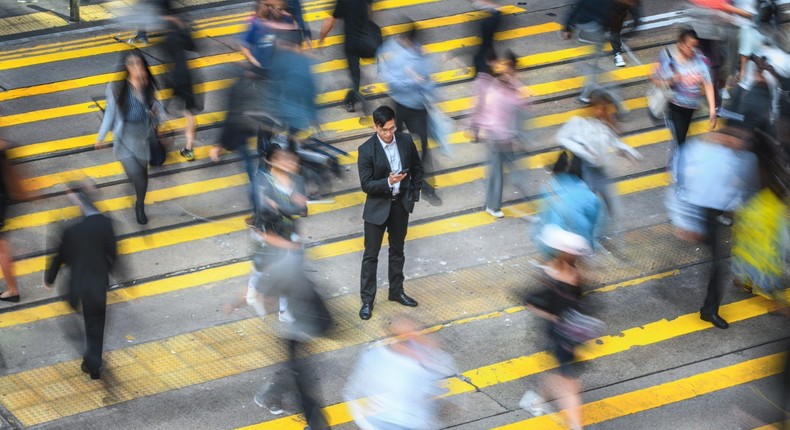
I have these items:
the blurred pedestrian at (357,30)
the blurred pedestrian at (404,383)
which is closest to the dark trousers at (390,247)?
the blurred pedestrian at (404,383)

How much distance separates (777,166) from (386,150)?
333cm

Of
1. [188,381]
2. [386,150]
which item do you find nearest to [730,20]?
[386,150]

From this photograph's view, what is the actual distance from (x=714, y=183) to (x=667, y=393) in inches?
71.9

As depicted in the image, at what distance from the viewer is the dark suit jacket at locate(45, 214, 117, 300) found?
941cm

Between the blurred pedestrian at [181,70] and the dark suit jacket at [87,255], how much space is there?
4035 millimetres

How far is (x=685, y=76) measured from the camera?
39.4 feet

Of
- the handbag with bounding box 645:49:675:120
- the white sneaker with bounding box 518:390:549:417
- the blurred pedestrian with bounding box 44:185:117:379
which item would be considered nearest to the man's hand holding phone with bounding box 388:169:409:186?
the white sneaker with bounding box 518:390:549:417

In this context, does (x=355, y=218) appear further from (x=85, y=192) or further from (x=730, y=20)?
(x=730, y=20)

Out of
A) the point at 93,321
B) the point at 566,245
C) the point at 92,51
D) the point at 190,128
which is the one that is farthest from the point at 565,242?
the point at 92,51

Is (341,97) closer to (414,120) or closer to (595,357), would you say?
(414,120)

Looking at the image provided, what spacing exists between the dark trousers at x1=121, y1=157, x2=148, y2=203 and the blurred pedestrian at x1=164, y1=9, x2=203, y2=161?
1.46 m

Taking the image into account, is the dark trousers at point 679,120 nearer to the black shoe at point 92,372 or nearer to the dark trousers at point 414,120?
the dark trousers at point 414,120

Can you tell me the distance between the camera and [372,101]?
591 inches

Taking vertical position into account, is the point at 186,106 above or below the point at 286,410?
above
